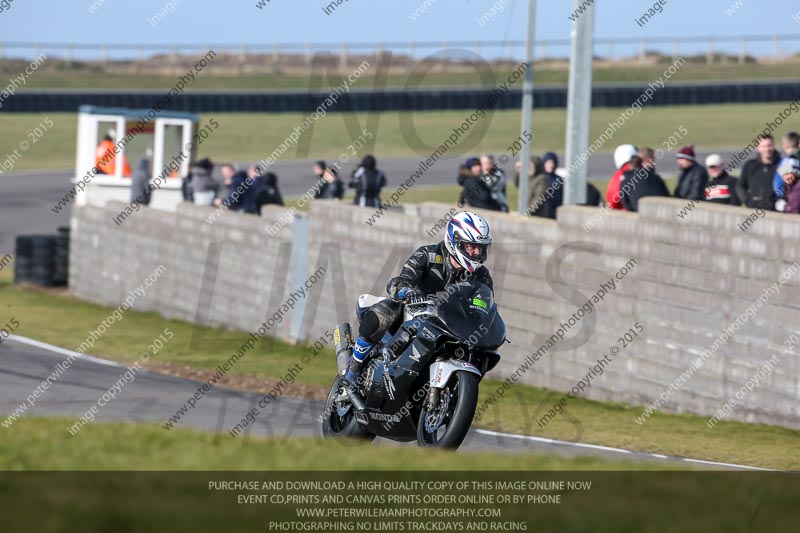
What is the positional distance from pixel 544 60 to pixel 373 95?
18.7 metres

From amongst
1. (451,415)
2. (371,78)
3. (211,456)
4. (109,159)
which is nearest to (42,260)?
(109,159)

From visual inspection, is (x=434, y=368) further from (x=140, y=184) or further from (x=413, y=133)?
(x=413, y=133)

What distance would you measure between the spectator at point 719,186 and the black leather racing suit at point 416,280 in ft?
19.9

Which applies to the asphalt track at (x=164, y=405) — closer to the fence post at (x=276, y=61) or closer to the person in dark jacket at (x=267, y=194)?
the person in dark jacket at (x=267, y=194)

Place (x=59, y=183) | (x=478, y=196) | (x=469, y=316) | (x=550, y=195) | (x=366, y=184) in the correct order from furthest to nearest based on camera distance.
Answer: (x=59, y=183), (x=366, y=184), (x=478, y=196), (x=550, y=195), (x=469, y=316)

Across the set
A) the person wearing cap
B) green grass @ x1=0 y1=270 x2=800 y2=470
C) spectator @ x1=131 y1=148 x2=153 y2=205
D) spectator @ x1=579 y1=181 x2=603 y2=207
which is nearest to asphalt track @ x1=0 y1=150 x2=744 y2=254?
spectator @ x1=131 y1=148 x2=153 y2=205

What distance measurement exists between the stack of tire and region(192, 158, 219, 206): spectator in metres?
3.65

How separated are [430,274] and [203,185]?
1449cm

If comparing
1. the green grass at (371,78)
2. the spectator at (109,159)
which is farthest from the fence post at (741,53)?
the spectator at (109,159)

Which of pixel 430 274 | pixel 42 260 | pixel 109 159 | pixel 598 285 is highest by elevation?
pixel 109 159

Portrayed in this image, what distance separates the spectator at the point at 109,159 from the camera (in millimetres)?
27828

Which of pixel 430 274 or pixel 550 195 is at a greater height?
pixel 550 195

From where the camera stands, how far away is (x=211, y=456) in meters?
7.11

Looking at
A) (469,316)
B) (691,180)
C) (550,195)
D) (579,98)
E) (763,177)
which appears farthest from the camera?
(550,195)
